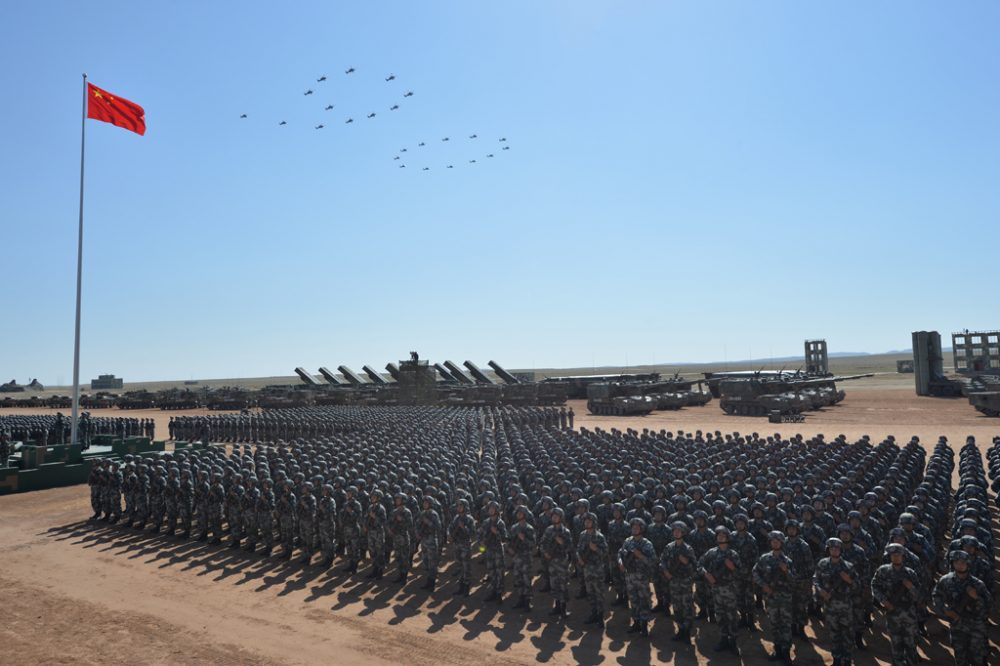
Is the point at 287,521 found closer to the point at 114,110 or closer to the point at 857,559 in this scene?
the point at 857,559

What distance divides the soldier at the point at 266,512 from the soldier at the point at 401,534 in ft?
9.55

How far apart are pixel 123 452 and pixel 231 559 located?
13768mm

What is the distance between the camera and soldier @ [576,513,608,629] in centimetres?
806

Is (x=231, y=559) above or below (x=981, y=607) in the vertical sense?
below

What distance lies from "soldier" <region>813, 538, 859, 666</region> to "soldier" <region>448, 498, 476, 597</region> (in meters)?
4.63

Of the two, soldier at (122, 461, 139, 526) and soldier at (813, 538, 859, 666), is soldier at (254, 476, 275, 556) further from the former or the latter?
soldier at (813, 538, 859, 666)

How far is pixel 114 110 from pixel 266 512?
17775 millimetres

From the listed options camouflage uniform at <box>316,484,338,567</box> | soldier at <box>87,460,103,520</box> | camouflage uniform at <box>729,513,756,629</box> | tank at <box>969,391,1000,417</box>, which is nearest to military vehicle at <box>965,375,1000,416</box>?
tank at <box>969,391,1000,417</box>

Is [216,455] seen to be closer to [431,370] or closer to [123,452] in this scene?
[123,452]

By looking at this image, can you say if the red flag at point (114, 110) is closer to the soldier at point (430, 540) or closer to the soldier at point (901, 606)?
the soldier at point (430, 540)

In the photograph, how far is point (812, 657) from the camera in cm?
707

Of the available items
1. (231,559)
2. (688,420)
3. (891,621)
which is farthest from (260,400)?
(891,621)

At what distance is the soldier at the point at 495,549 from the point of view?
9000 millimetres

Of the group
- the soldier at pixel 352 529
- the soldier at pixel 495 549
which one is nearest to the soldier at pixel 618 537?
the soldier at pixel 495 549
